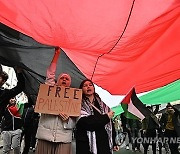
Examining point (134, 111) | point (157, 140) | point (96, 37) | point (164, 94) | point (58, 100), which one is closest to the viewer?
point (96, 37)

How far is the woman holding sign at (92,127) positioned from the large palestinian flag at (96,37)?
0.62 metres

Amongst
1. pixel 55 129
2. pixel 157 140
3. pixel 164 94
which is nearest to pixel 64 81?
pixel 55 129

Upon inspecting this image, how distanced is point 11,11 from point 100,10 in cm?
86

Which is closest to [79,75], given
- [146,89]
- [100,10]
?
[146,89]

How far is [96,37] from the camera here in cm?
338

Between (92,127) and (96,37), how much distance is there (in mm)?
981

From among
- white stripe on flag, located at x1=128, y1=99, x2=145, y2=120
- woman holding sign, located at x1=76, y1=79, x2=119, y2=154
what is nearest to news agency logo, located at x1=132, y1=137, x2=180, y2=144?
white stripe on flag, located at x1=128, y1=99, x2=145, y2=120

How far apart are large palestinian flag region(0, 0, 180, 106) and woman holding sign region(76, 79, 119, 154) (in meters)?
0.62

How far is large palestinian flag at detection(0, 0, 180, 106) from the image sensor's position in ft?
9.84

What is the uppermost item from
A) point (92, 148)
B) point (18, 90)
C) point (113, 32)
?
point (113, 32)

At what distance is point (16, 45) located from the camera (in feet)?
13.0

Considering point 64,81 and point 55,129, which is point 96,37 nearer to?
point 64,81

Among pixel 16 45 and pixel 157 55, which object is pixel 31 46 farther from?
pixel 157 55

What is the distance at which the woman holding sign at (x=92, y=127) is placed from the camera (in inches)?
134
